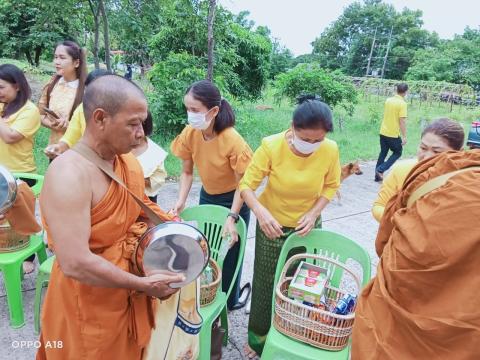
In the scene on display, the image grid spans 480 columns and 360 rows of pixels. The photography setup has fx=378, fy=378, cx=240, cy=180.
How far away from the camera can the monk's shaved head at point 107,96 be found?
49.4 inches

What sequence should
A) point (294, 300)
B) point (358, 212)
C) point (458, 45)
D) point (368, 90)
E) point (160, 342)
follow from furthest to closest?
point (458, 45)
point (368, 90)
point (358, 212)
point (294, 300)
point (160, 342)

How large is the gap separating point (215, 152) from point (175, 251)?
3.66 feet

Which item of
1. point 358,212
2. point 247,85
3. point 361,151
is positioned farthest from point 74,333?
point 247,85

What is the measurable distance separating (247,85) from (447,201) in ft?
30.1

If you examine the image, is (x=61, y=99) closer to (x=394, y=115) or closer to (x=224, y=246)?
(x=224, y=246)

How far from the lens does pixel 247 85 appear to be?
388 inches

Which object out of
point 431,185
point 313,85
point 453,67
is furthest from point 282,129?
point 453,67

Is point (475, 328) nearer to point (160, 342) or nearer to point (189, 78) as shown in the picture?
point (160, 342)

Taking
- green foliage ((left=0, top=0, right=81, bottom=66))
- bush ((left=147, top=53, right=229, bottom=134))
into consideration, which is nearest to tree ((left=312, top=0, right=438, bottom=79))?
green foliage ((left=0, top=0, right=81, bottom=66))

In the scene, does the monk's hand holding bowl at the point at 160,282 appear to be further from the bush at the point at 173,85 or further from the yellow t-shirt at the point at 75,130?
the bush at the point at 173,85

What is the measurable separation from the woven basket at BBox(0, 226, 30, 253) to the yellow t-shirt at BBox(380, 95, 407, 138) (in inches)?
231

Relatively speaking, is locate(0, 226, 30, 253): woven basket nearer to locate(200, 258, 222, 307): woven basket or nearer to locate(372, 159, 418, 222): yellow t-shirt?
locate(200, 258, 222, 307): woven basket

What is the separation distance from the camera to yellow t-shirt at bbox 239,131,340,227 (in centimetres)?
205

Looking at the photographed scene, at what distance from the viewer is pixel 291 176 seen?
2053 millimetres
